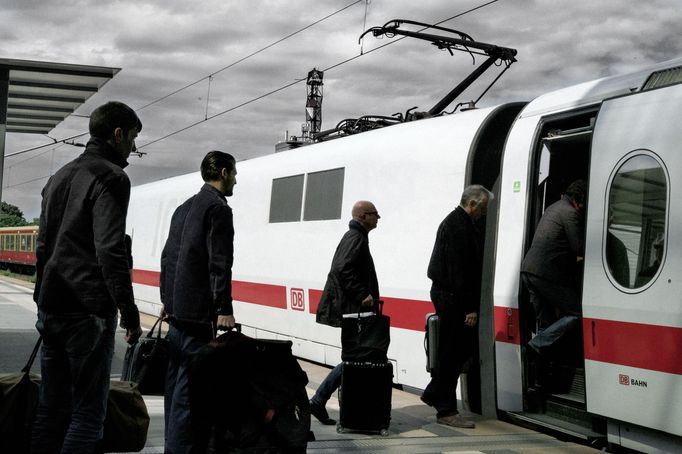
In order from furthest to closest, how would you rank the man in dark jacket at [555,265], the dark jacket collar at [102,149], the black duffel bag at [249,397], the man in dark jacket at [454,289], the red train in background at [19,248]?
the red train in background at [19,248], the man in dark jacket at [454,289], the man in dark jacket at [555,265], the black duffel bag at [249,397], the dark jacket collar at [102,149]

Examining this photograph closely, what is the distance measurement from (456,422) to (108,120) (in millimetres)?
3847

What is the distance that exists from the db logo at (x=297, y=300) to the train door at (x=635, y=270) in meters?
5.17

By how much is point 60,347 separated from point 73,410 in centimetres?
30

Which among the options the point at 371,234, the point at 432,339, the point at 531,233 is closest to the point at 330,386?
the point at 432,339

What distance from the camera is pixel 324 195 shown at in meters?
10.3

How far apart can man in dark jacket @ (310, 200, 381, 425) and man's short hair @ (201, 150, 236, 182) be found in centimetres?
184

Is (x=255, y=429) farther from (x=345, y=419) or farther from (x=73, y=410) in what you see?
(x=345, y=419)

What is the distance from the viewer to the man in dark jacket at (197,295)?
4.71 meters

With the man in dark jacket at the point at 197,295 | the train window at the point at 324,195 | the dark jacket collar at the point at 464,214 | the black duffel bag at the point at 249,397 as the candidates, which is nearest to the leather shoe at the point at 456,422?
the dark jacket collar at the point at 464,214

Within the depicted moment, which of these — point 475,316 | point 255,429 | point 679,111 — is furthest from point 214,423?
point 679,111

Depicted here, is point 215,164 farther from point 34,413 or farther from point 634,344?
point 634,344

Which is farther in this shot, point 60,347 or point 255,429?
point 255,429

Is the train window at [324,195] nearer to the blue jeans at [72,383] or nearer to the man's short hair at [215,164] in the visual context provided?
the man's short hair at [215,164]

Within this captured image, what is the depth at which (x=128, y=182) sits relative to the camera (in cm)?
417
